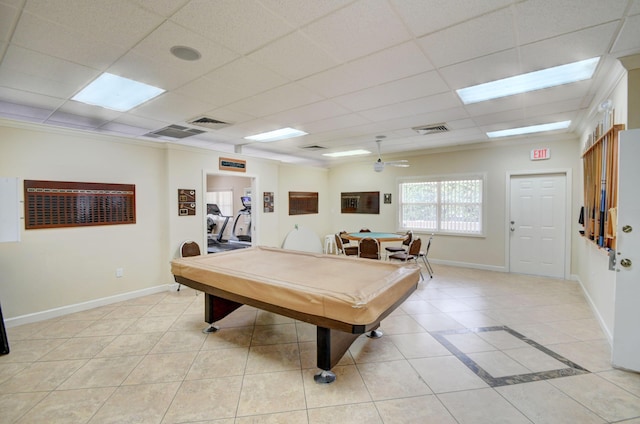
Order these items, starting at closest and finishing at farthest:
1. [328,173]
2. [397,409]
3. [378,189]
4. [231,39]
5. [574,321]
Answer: [397,409], [231,39], [574,321], [378,189], [328,173]

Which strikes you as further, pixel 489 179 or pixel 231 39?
pixel 489 179

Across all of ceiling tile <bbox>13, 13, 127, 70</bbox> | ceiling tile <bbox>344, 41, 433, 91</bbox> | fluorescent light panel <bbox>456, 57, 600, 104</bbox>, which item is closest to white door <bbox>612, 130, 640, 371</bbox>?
fluorescent light panel <bbox>456, 57, 600, 104</bbox>

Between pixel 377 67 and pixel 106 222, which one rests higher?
pixel 377 67

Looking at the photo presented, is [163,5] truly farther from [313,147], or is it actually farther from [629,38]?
[313,147]

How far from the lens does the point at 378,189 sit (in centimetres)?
769

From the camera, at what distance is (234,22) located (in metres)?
2.00

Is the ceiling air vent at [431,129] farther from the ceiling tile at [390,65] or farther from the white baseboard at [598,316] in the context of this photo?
the white baseboard at [598,316]

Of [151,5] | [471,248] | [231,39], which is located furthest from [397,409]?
[471,248]

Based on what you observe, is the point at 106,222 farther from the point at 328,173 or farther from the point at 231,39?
the point at 328,173

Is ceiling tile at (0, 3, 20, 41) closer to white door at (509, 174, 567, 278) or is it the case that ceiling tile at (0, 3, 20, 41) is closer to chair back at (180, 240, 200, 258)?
chair back at (180, 240, 200, 258)

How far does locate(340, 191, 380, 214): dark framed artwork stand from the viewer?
7754 mm

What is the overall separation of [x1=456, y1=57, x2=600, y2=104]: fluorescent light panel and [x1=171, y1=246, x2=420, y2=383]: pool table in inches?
87.6

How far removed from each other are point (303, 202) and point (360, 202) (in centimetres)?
163

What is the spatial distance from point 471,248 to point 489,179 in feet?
5.11
